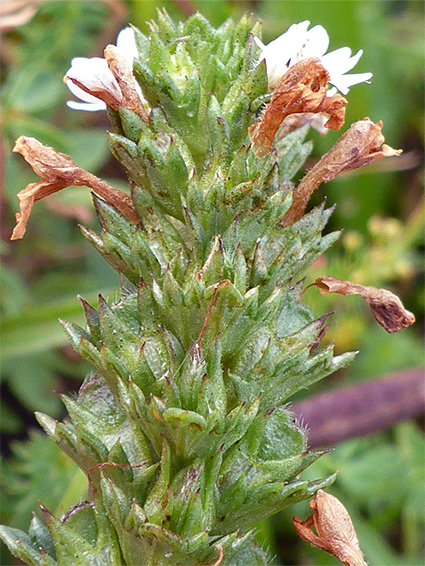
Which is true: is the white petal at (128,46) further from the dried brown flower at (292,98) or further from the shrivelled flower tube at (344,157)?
the shrivelled flower tube at (344,157)

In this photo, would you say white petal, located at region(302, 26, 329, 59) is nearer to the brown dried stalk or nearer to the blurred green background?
the blurred green background

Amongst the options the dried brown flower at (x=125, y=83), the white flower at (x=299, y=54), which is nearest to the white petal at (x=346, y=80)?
the white flower at (x=299, y=54)

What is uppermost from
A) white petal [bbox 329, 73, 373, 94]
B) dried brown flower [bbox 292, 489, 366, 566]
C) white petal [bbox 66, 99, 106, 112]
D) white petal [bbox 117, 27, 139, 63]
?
white petal [bbox 117, 27, 139, 63]

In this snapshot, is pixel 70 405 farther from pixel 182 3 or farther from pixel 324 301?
pixel 182 3

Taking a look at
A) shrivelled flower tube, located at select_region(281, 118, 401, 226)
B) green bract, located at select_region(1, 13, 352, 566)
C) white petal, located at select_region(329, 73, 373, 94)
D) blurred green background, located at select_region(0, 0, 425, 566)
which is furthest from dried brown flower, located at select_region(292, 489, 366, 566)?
blurred green background, located at select_region(0, 0, 425, 566)

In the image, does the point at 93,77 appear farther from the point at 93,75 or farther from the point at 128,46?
the point at 128,46

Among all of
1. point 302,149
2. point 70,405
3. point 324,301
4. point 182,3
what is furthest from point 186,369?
point 182,3

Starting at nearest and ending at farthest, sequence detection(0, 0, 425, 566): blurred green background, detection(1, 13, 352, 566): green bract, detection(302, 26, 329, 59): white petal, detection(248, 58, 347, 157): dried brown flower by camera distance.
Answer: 1. detection(1, 13, 352, 566): green bract
2. detection(248, 58, 347, 157): dried brown flower
3. detection(302, 26, 329, 59): white petal
4. detection(0, 0, 425, 566): blurred green background

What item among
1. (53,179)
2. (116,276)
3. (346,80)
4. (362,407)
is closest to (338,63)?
(346,80)
